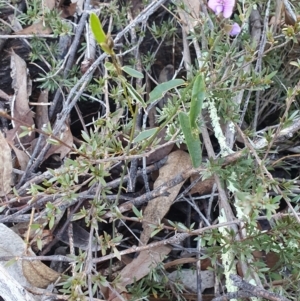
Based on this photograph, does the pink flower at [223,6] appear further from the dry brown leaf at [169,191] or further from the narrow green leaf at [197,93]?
the dry brown leaf at [169,191]

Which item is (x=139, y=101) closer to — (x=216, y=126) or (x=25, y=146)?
(x=216, y=126)

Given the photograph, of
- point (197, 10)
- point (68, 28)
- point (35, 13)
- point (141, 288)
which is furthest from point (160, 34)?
point (141, 288)

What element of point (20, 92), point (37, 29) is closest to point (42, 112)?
point (20, 92)

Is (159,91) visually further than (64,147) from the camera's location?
No

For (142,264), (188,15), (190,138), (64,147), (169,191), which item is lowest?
(142,264)

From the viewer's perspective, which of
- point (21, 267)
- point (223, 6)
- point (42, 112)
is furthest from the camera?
point (42, 112)

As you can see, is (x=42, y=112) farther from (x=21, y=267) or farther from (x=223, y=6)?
(x=223, y=6)
